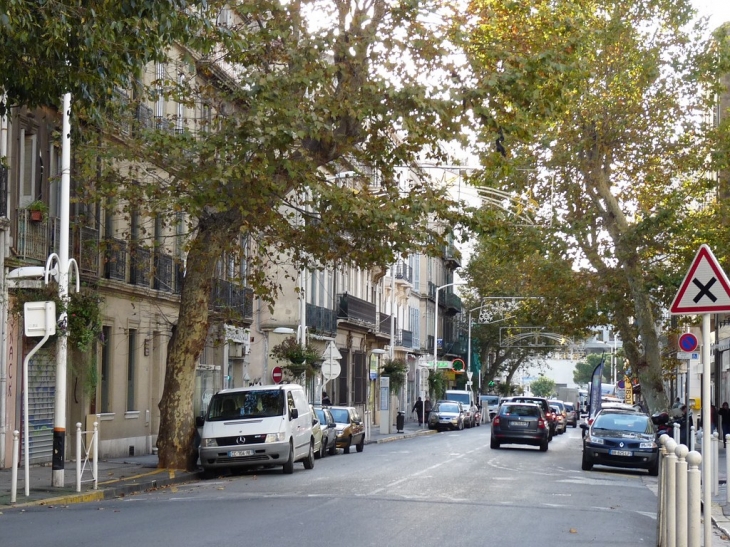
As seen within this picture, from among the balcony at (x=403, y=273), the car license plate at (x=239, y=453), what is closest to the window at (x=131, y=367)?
the car license plate at (x=239, y=453)

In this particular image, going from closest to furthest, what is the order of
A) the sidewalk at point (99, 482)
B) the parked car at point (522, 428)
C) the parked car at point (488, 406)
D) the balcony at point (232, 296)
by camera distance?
the sidewalk at point (99, 482)
the balcony at point (232, 296)
the parked car at point (522, 428)
the parked car at point (488, 406)

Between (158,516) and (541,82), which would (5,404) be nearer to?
(158,516)

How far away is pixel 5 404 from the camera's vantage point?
83.5ft

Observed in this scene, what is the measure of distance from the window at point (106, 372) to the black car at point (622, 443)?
12.1 m

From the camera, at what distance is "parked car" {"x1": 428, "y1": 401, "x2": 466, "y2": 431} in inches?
2527

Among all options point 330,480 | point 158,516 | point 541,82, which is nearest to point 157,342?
point 330,480

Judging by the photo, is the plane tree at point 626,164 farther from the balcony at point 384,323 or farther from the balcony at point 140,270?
the balcony at point 384,323

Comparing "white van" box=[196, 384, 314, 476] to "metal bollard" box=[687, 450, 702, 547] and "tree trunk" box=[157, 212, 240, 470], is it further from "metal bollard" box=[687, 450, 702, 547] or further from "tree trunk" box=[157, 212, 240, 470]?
"metal bollard" box=[687, 450, 702, 547]

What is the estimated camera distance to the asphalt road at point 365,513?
1343 cm

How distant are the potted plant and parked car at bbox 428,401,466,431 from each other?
131 ft

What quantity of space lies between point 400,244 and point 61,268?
6262mm

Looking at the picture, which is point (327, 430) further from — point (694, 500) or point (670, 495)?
point (694, 500)

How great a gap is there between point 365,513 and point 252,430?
9308 mm

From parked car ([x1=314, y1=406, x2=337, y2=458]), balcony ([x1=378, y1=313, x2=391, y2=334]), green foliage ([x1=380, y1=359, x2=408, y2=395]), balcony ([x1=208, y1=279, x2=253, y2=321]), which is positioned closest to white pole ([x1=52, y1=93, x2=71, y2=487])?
parked car ([x1=314, y1=406, x2=337, y2=458])
